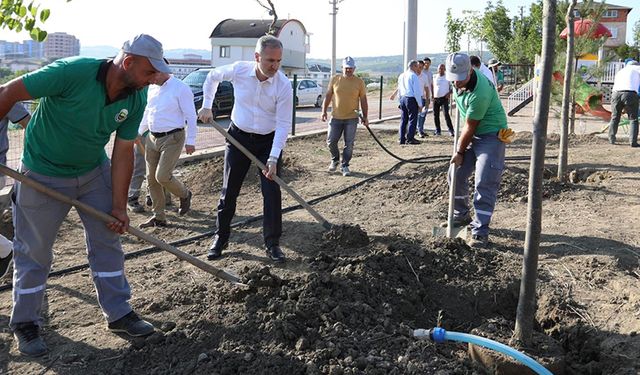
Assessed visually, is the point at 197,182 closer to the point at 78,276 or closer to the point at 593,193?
the point at 78,276

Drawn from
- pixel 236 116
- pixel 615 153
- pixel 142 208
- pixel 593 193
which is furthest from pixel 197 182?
pixel 615 153

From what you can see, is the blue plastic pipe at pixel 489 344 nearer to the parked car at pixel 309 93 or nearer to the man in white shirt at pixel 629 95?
the man in white shirt at pixel 629 95

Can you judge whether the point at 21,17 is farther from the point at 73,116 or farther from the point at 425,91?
the point at 425,91

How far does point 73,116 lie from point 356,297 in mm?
2034

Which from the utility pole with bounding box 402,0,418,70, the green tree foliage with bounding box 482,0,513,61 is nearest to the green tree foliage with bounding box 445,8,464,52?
the green tree foliage with bounding box 482,0,513,61

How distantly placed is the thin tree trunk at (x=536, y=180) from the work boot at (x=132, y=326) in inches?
84.6

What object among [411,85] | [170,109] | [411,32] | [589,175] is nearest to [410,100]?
[411,85]

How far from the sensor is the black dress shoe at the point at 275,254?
17.8 feet

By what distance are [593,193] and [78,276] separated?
18.6 ft

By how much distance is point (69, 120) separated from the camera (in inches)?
139

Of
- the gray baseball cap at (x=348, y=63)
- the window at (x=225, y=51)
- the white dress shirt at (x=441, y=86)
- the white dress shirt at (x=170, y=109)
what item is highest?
the window at (x=225, y=51)

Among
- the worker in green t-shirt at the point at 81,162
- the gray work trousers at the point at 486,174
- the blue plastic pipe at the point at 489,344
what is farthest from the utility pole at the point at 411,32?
the blue plastic pipe at the point at 489,344

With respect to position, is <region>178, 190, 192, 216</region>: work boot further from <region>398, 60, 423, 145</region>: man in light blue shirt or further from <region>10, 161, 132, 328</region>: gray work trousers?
<region>398, 60, 423, 145</region>: man in light blue shirt

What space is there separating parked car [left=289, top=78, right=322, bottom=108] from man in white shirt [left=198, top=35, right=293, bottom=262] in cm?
2164
